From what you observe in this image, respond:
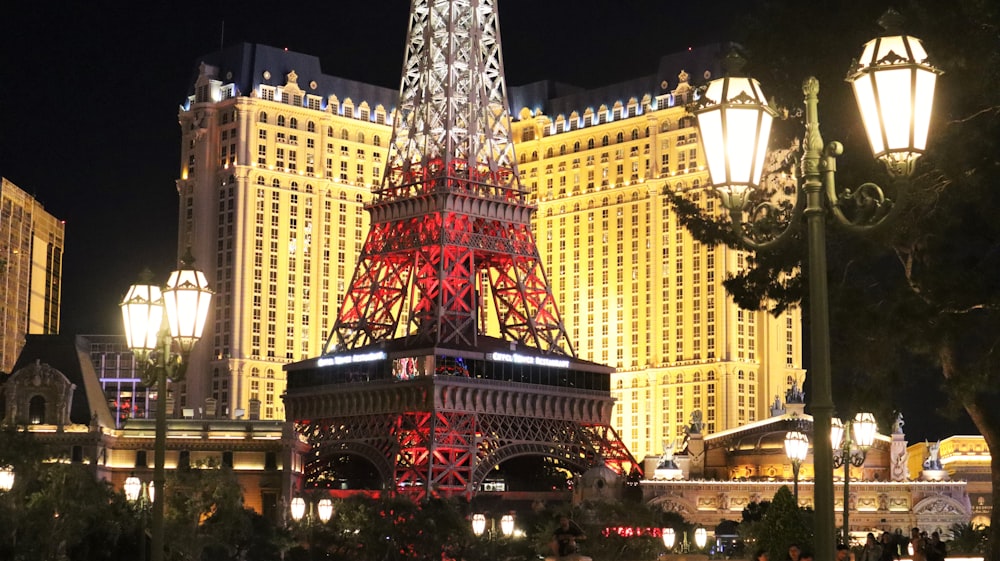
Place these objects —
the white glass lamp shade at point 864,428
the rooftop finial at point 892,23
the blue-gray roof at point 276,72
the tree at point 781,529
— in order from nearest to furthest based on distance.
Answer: the rooftop finial at point 892,23
the tree at point 781,529
the white glass lamp shade at point 864,428
the blue-gray roof at point 276,72

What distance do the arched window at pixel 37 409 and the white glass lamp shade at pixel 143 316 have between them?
9605 cm

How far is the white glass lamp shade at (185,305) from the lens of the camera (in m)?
24.5

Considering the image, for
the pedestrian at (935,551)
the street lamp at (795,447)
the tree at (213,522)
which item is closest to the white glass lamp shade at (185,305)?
the pedestrian at (935,551)

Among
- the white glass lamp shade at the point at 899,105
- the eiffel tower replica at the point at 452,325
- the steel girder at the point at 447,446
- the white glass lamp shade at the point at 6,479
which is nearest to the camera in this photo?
the white glass lamp shade at the point at 899,105

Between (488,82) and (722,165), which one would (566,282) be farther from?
(722,165)

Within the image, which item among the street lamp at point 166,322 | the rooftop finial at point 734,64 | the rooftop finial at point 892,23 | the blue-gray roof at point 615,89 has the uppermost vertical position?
the blue-gray roof at point 615,89

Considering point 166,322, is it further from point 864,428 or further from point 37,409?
point 37,409

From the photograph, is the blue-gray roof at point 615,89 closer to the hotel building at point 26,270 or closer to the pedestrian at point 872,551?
the hotel building at point 26,270

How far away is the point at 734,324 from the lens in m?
150

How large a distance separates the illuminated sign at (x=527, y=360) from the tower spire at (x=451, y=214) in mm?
1372

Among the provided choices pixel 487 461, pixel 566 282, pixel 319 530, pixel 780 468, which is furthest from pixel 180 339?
pixel 566 282

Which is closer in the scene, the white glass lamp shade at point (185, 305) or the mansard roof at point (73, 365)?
the white glass lamp shade at point (185, 305)

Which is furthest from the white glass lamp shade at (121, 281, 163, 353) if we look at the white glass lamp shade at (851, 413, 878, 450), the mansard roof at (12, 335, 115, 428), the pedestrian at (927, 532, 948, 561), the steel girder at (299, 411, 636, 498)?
the mansard roof at (12, 335, 115, 428)

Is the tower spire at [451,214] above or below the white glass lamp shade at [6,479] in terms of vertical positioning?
above
